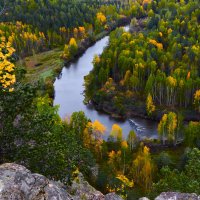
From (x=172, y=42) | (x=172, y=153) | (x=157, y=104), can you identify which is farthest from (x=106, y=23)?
(x=172, y=153)

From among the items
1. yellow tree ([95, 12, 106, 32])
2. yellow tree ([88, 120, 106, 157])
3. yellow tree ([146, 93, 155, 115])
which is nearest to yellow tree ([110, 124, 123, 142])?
yellow tree ([88, 120, 106, 157])

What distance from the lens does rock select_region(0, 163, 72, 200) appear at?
15695 millimetres

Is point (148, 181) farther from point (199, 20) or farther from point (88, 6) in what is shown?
point (88, 6)

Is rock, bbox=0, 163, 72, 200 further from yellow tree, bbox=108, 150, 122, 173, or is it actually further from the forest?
yellow tree, bbox=108, 150, 122, 173

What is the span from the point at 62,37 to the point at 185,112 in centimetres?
8856

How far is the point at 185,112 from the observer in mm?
90500

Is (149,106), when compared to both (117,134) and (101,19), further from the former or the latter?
(101,19)

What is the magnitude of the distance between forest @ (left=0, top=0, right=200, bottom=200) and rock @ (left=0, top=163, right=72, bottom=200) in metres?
1.59

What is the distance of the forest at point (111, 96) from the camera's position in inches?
723

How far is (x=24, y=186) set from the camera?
53.2 feet

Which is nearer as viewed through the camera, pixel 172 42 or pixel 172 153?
pixel 172 153

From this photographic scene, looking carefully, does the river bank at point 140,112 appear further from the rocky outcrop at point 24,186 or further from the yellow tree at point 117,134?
the rocky outcrop at point 24,186

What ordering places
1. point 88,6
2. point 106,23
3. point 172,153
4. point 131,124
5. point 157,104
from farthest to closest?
point 88,6, point 106,23, point 157,104, point 131,124, point 172,153

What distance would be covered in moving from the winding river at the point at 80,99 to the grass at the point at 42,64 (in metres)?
4.34
